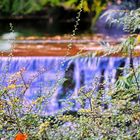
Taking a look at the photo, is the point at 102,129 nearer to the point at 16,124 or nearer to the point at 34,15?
the point at 16,124

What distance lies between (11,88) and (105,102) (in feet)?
1.80

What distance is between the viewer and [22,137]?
90.1 inches

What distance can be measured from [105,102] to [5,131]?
0.56m

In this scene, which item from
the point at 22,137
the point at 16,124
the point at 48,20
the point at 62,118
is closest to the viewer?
the point at 22,137

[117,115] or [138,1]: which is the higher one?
[138,1]

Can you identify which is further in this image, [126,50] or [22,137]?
[126,50]

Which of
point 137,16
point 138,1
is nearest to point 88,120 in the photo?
point 137,16

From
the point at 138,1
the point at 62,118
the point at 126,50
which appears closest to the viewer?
the point at 62,118

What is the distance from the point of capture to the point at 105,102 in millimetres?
2795

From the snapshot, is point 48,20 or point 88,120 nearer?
point 88,120

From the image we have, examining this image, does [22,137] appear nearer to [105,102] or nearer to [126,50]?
[105,102]

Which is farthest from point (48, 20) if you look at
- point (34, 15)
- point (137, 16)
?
point (137, 16)

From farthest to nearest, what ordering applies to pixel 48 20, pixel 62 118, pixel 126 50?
pixel 48 20
pixel 126 50
pixel 62 118

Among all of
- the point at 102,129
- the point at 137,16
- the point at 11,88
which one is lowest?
the point at 102,129
